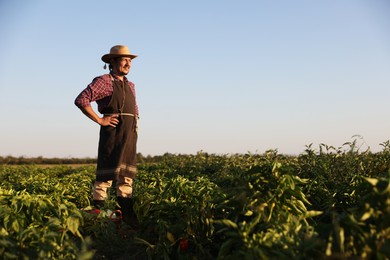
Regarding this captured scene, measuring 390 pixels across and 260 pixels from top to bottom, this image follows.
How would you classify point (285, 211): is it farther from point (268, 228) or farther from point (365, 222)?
point (365, 222)

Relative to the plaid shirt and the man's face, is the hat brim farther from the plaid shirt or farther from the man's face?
the plaid shirt

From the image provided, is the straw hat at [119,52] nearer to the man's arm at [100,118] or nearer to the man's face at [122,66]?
the man's face at [122,66]

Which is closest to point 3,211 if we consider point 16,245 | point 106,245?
point 16,245

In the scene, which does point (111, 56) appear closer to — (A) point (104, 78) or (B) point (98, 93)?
(A) point (104, 78)

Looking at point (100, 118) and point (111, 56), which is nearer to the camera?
point (100, 118)

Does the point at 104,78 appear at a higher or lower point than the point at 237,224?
higher

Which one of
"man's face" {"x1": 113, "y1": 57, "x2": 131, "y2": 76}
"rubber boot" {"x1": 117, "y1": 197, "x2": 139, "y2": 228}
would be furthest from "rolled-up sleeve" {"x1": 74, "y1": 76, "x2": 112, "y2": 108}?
"rubber boot" {"x1": 117, "y1": 197, "x2": 139, "y2": 228}

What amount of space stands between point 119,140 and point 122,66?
1.03 m

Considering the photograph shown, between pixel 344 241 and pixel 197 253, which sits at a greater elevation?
pixel 344 241

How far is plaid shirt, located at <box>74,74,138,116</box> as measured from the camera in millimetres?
4633

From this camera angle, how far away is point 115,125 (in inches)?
192

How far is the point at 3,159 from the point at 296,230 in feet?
90.2

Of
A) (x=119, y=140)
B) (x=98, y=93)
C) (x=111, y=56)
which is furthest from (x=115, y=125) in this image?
(x=111, y=56)

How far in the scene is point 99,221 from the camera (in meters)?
3.79
